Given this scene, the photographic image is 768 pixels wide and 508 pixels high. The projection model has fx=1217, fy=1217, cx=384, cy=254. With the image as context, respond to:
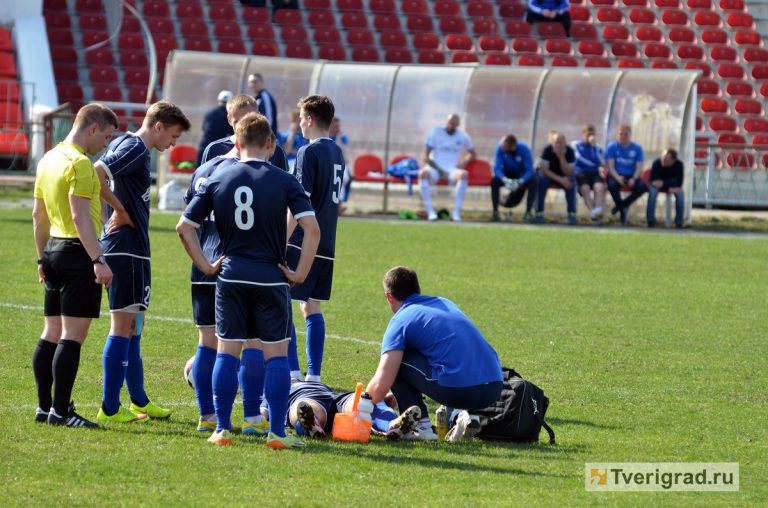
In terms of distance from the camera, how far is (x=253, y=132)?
20.9 ft

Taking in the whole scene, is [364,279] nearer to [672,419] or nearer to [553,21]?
[672,419]

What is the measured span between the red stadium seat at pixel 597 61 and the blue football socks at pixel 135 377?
86.2 ft

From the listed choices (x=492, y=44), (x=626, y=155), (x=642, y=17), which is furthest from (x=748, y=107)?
(x=626, y=155)

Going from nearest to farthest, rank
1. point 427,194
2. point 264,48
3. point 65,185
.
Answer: point 65,185, point 427,194, point 264,48

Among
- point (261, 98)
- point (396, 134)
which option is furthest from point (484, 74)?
point (261, 98)

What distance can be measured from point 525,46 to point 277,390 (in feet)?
89.4

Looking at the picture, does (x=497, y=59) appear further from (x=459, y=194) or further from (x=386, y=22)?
(x=459, y=194)

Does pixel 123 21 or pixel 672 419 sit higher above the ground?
pixel 123 21

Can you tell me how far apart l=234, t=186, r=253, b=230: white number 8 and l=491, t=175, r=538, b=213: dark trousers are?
1609 cm

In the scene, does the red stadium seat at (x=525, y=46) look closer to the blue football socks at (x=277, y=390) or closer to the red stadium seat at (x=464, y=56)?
the red stadium seat at (x=464, y=56)

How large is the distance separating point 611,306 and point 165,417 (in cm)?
679

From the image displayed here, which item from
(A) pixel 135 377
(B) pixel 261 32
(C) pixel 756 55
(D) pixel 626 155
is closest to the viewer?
(A) pixel 135 377

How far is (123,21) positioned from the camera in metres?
32.6

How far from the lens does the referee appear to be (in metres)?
6.63
